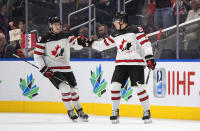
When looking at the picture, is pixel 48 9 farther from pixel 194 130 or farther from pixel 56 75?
pixel 194 130

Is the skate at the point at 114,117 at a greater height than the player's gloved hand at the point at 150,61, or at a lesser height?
lesser

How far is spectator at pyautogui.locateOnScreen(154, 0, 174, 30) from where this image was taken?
761 cm

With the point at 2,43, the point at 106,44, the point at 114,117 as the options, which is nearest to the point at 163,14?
the point at 106,44

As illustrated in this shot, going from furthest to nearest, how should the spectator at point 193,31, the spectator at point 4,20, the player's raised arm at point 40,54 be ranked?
the spectator at point 4,20
the spectator at point 193,31
the player's raised arm at point 40,54

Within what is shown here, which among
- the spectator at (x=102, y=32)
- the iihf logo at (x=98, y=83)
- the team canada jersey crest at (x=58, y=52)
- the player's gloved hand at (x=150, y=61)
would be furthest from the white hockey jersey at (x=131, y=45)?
the spectator at (x=102, y=32)

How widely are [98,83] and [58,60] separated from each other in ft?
3.21

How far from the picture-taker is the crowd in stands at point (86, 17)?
24.9 feet

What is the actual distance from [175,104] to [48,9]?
103 inches

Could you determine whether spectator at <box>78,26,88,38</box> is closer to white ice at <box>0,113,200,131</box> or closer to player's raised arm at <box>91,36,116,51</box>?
white ice at <box>0,113,200,131</box>

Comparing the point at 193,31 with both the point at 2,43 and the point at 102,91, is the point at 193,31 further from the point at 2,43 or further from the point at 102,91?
the point at 2,43

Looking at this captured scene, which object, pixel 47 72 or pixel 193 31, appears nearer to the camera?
pixel 47 72

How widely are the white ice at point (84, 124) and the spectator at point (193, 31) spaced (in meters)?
1.11

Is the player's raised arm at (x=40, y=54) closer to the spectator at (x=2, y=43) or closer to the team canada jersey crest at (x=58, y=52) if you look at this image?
the team canada jersey crest at (x=58, y=52)

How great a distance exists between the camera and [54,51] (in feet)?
21.5
